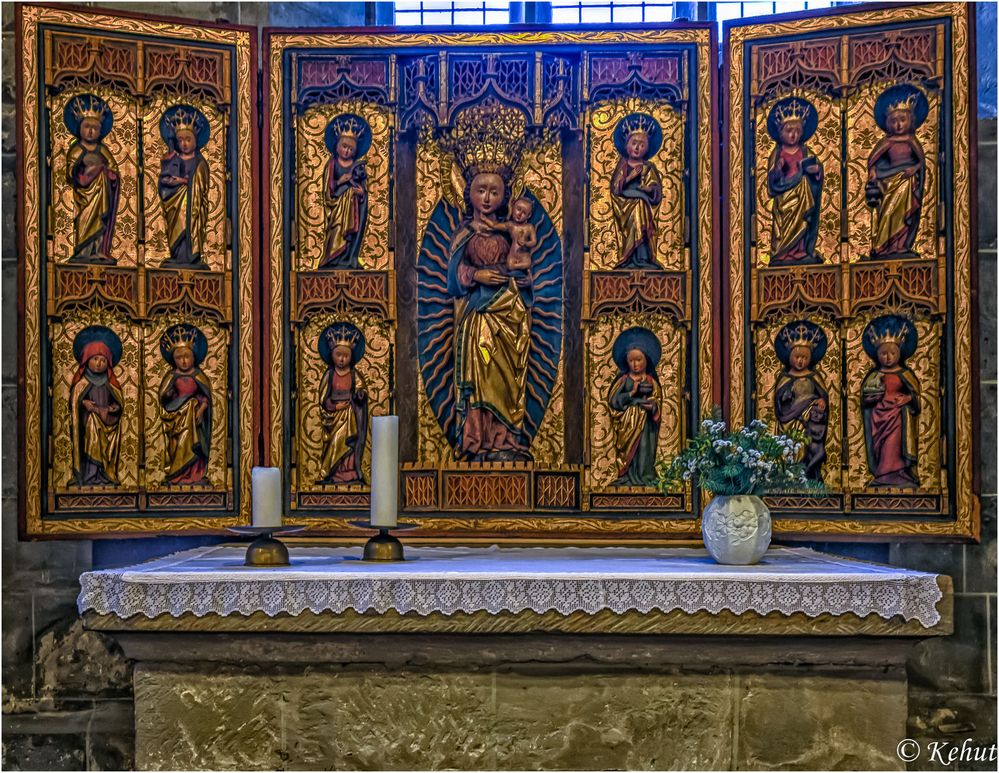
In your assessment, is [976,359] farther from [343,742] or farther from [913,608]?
[343,742]

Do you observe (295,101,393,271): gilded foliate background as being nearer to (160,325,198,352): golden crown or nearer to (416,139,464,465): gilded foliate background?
(416,139,464,465): gilded foliate background

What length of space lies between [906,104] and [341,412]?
3.85 m

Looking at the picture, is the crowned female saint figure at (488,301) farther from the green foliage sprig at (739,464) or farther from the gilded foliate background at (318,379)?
the green foliage sprig at (739,464)

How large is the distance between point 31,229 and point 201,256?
3.22ft

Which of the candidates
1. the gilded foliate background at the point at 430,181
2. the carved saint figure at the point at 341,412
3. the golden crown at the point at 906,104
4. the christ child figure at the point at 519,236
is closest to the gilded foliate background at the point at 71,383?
the carved saint figure at the point at 341,412

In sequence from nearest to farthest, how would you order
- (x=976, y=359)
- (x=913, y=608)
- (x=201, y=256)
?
(x=913, y=608), (x=976, y=359), (x=201, y=256)

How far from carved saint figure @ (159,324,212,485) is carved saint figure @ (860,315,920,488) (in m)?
3.96

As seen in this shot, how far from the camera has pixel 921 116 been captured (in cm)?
713

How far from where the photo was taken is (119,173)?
24.2 feet

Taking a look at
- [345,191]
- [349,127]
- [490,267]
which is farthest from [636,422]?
[349,127]

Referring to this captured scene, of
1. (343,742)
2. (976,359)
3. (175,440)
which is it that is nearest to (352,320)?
(175,440)

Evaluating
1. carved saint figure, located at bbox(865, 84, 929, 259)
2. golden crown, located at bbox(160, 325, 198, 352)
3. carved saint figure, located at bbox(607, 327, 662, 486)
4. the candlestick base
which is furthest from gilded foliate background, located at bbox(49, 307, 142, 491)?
carved saint figure, located at bbox(865, 84, 929, 259)

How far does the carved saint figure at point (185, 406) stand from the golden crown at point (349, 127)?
1.53 m

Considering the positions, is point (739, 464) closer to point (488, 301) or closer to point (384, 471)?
point (384, 471)
